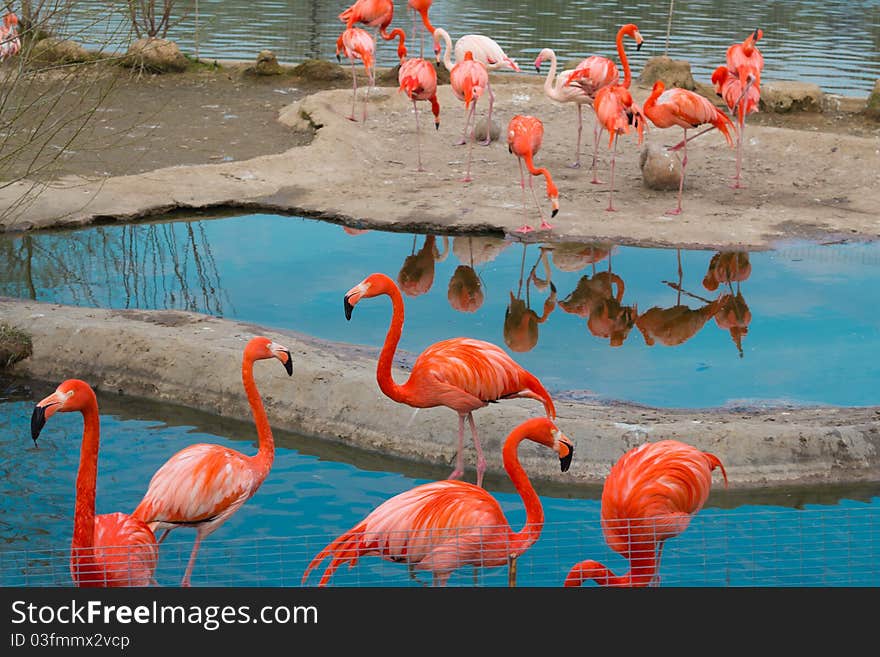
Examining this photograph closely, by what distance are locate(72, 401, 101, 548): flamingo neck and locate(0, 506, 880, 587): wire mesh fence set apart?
1.51 feet

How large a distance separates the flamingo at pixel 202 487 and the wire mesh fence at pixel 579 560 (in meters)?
0.10

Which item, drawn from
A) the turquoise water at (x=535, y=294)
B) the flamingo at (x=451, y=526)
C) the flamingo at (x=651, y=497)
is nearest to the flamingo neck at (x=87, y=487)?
the flamingo at (x=451, y=526)

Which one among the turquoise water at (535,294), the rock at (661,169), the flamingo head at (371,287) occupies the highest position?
the flamingo head at (371,287)

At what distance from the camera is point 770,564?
13.6 ft

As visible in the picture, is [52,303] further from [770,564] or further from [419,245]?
[770,564]

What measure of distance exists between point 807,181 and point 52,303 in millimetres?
6192

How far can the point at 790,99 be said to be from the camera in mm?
12172

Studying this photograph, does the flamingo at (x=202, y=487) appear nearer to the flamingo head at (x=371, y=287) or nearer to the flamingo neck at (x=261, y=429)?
the flamingo neck at (x=261, y=429)

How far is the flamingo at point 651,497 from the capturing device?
362cm

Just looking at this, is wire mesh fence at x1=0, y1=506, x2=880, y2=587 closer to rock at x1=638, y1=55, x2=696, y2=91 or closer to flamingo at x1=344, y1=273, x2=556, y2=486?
flamingo at x1=344, y1=273, x2=556, y2=486

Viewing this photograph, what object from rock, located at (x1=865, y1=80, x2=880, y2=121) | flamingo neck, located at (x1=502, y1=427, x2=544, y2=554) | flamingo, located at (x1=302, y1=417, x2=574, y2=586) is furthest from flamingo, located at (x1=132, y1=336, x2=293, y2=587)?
rock, located at (x1=865, y1=80, x2=880, y2=121)

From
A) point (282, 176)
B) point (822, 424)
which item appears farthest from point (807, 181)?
point (822, 424)

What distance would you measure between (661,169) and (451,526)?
20.8 ft

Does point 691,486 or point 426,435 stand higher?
point 691,486
